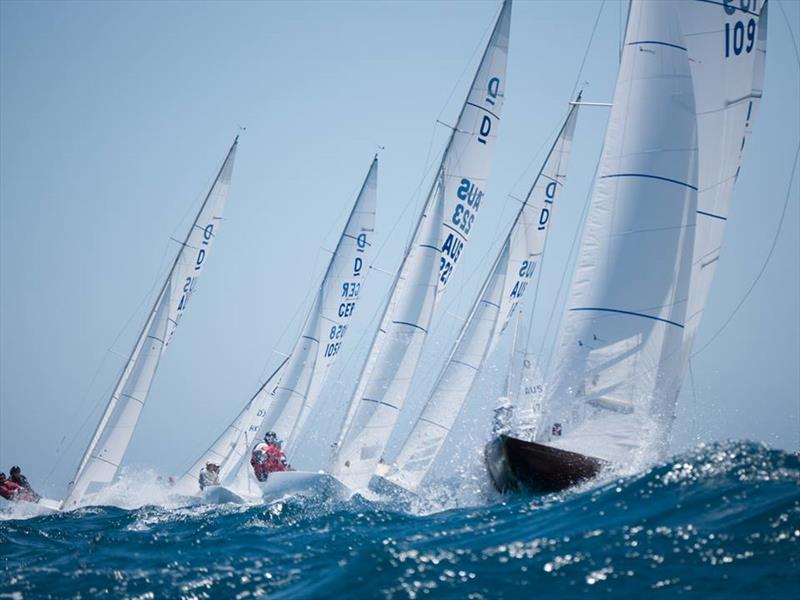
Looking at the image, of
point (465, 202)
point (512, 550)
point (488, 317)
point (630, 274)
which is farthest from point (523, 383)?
point (512, 550)

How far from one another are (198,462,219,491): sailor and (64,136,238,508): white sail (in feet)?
7.84

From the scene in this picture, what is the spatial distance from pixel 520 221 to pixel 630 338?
9.67 metres

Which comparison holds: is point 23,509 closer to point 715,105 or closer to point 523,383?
point 523,383

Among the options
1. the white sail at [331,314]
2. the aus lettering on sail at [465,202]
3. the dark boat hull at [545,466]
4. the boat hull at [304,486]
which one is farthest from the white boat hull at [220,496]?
the dark boat hull at [545,466]

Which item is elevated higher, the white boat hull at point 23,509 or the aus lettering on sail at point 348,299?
Result: the aus lettering on sail at point 348,299

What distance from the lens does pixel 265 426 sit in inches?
746

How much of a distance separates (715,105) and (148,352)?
14.6 meters

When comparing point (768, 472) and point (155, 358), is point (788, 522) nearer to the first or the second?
point (768, 472)

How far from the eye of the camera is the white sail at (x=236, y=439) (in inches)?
814

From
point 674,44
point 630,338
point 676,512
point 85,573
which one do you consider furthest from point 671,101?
point 85,573

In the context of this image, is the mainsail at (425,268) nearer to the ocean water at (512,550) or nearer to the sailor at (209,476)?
the ocean water at (512,550)

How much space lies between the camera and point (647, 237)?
36.4 feet

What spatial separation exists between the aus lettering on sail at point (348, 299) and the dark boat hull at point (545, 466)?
11067mm

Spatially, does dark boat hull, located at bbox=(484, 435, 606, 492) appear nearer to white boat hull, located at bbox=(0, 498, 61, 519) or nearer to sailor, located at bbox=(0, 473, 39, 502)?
white boat hull, located at bbox=(0, 498, 61, 519)
